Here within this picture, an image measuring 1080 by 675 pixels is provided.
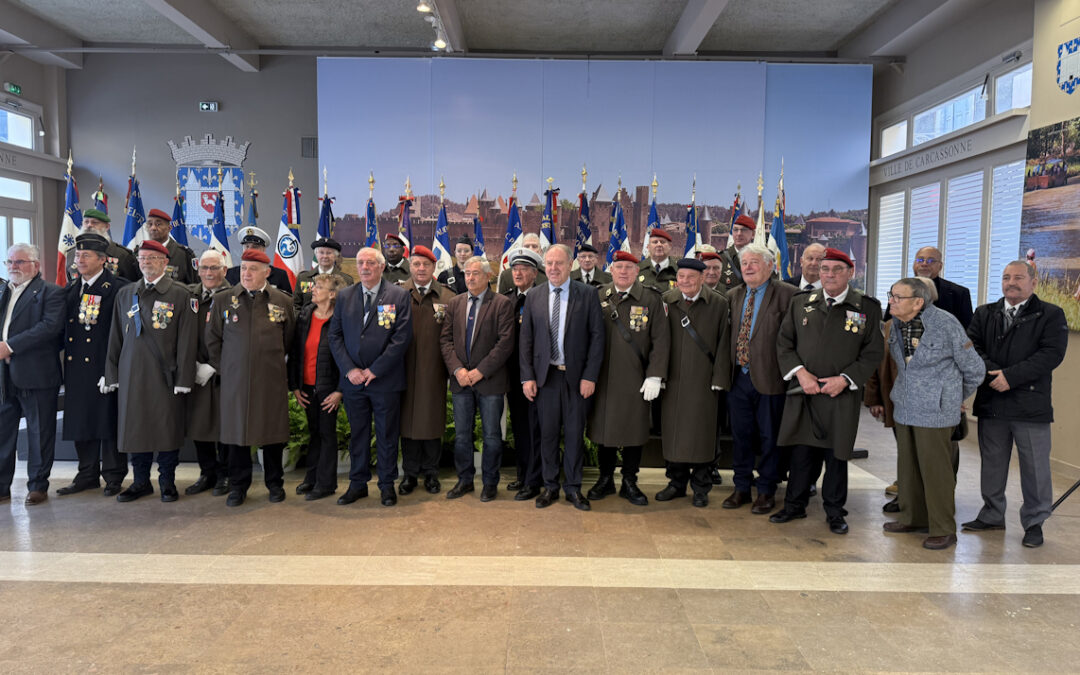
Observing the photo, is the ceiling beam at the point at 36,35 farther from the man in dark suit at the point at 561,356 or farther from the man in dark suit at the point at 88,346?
the man in dark suit at the point at 561,356

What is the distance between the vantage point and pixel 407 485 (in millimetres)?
4523

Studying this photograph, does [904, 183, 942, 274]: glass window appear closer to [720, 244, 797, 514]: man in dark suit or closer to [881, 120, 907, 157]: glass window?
[881, 120, 907, 157]: glass window

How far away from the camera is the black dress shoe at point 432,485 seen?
4.54 metres

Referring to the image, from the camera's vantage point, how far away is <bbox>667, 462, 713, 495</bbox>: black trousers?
4375mm

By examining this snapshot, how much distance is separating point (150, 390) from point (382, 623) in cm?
255

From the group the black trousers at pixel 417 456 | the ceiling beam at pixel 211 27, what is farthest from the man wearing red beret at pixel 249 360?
the ceiling beam at pixel 211 27

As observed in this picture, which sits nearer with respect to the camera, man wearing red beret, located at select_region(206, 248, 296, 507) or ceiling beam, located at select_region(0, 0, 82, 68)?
man wearing red beret, located at select_region(206, 248, 296, 507)

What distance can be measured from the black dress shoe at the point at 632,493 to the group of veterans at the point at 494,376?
2 cm

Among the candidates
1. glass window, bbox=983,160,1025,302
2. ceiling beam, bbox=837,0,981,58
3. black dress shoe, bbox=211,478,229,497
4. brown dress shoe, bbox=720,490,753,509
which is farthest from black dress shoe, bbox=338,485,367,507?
ceiling beam, bbox=837,0,981,58

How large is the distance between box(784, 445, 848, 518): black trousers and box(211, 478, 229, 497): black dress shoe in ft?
12.3

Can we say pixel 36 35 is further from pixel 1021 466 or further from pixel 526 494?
pixel 1021 466

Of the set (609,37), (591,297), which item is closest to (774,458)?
(591,297)

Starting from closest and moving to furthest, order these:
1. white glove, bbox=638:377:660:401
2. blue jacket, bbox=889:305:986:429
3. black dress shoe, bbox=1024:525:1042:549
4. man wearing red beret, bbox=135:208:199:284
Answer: blue jacket, bbox=889:305:986:429, black dress shoe, bbox=1024:525:1042:549, white glove, bbox=638:377:660:401, man wearing red beret, bbox=135:208:199:284

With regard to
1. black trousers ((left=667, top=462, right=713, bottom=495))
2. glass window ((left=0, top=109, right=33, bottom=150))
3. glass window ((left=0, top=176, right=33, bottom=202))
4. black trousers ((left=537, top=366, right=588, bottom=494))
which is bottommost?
black trousers ((left=667, top=462, right=713, bottom=495))
